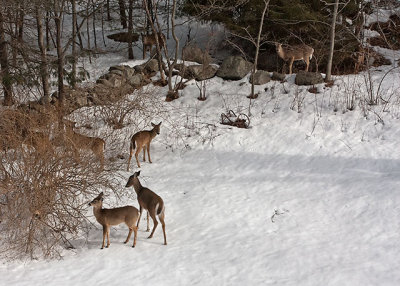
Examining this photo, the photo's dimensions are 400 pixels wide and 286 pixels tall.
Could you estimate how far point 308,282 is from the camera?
6.06 m

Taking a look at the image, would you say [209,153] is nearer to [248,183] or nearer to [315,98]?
[248,183]

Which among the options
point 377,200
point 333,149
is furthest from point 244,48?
point 377,200

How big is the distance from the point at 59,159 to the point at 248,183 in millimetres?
4697

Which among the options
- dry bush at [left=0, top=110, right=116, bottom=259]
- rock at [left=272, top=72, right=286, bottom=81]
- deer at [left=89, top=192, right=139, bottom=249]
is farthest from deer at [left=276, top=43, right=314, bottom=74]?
deer at [left=89, top=192, right=139, bottom=249]

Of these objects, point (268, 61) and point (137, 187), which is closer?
point (137, 187)

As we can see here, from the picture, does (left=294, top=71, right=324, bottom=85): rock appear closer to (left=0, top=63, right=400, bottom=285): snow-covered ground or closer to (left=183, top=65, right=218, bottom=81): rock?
(left=0, top=63, right=400, bottom=285): snow-covered ground

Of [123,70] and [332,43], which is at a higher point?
[332,43]

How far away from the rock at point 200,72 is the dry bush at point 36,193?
8.41m

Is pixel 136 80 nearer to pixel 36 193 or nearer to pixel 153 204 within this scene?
pixel 153 204

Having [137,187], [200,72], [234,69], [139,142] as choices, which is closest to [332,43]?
[234,69]

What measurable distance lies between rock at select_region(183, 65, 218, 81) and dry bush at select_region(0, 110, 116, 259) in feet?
27.6

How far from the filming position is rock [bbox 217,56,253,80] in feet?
49.4

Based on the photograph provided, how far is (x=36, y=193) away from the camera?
6887mm

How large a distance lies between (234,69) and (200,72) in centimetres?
134
